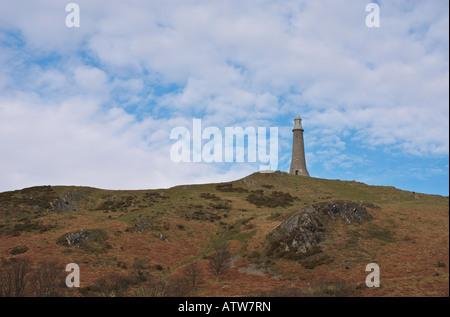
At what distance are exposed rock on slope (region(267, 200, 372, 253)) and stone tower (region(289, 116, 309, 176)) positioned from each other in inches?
2853

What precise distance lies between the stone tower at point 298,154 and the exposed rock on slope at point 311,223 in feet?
238

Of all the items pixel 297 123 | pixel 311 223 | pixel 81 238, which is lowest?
pixel 81 238

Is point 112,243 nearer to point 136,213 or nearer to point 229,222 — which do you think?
point 136,213

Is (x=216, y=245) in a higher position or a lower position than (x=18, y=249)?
lower

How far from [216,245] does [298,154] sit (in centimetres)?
8567

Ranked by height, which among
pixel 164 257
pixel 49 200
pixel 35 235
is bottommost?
pixel 164 257

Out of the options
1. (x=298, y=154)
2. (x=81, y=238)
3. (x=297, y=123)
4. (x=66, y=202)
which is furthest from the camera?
(x=297, y=123)

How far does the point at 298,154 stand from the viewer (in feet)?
428

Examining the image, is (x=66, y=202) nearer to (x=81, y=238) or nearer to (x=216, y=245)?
(x=81, y=238)

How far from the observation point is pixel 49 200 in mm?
80500

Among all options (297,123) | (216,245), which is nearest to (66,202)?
(216,245)

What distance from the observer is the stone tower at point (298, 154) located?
422 ft
